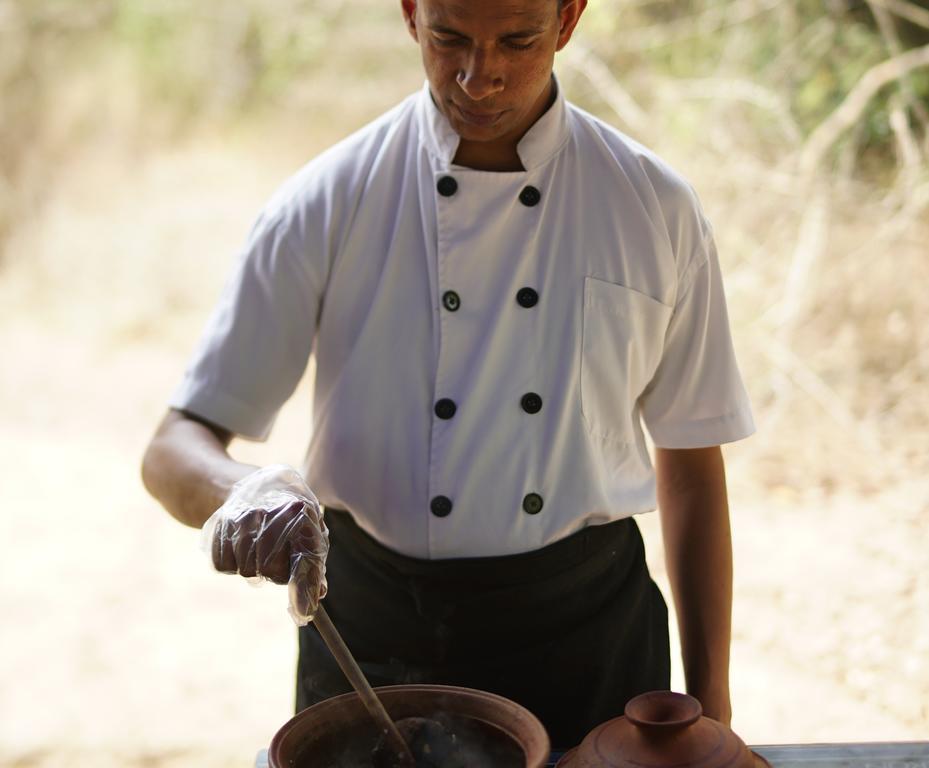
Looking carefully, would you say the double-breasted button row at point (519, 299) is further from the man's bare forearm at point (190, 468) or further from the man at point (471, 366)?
the man's bare forearm at point (190, 468)

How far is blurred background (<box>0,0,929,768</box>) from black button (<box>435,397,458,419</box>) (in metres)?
3.17

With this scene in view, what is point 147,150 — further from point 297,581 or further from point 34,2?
point 297,581

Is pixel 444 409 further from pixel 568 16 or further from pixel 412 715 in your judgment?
pixel 568 16

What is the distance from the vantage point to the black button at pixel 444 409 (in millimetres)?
1832

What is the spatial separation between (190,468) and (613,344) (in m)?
0.70

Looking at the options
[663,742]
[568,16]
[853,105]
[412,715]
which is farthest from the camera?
[853,105]

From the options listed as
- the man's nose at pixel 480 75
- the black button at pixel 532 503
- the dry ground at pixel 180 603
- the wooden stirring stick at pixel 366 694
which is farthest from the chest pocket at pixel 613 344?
the dry ground at pixel 180 603

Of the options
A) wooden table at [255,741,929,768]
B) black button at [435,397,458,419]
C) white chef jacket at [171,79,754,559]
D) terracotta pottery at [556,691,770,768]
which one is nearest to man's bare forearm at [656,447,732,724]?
white chef jacket at [171,79,754,559]

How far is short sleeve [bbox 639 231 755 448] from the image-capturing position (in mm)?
1941

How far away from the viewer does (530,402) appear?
6.08 feet

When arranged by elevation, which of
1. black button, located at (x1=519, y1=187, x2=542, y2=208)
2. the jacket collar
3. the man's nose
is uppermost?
the man's nose

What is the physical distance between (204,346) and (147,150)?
786cm

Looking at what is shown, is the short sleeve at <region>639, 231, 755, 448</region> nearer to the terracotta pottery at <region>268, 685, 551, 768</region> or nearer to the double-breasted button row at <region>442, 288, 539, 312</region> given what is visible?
the double-breasted button row at <region>442, 288, 539, 312</region>

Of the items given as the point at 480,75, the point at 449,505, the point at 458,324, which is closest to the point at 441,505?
the point at 449,505
